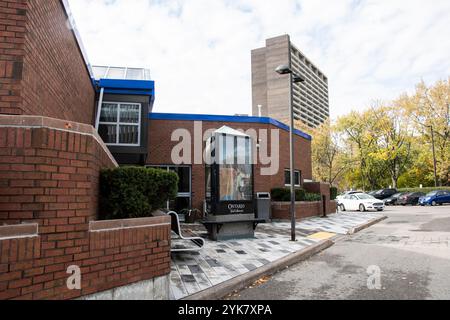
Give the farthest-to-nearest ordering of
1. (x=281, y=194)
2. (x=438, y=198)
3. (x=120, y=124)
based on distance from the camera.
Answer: (x=438, y=198) → (x=281, y=194) → (x=120, y=124)

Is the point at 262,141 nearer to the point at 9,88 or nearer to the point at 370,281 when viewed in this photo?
the point at 370,281

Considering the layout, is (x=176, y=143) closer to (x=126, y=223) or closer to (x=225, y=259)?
(x=225, y=259)

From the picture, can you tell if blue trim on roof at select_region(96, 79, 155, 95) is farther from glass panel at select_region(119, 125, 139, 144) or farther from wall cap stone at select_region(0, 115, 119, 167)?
wall cap stone at select_region(0, 115, 119, 167)

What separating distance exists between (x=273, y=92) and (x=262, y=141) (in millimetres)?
118300

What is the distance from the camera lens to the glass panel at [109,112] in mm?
12133

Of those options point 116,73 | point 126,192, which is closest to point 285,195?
point 116,73

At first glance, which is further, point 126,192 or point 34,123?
point 126,192

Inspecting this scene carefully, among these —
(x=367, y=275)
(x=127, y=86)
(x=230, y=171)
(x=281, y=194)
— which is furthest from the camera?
(x=281, y=194)

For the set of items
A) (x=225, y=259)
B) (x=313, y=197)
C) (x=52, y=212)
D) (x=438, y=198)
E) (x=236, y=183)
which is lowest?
(x=225, y=259)

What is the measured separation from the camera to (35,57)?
4480 millimetres

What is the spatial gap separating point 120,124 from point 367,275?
33.9 ft

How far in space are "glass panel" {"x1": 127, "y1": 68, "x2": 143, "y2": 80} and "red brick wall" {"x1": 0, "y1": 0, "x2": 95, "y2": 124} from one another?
Answer: 690 centimetres

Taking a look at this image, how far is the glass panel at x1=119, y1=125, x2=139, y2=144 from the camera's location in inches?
482
